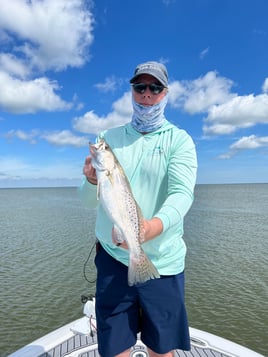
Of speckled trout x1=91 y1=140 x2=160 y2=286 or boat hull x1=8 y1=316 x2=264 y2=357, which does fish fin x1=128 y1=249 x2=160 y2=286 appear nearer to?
speckled trout x1=91 y1=140 x2=160 y2=286

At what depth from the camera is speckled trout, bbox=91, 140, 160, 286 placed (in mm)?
2551

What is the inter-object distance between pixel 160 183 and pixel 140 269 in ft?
2.67

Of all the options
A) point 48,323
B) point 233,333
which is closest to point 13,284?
point 48,323

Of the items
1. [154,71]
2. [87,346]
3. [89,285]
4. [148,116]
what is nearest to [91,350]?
[87,346]

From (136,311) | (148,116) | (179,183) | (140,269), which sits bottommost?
(136,311)

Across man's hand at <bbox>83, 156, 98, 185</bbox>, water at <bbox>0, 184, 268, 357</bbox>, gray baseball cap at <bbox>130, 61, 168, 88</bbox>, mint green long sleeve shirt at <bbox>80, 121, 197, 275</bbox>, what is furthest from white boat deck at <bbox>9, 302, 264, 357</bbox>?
water at <bbox>0, 184, 268, 357</bbox>

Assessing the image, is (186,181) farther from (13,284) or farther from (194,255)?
(194,255)

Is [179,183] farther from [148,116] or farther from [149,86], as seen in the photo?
[149,86]

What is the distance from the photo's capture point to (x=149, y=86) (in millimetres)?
3033

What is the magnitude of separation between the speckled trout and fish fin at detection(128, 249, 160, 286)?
5 centimetres

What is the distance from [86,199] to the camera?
123 inches

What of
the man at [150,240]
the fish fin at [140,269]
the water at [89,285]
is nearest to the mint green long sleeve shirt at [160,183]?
the man at [150,240]

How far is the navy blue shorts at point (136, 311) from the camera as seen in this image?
9.94 ft

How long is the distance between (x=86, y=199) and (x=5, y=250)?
21.5 m
